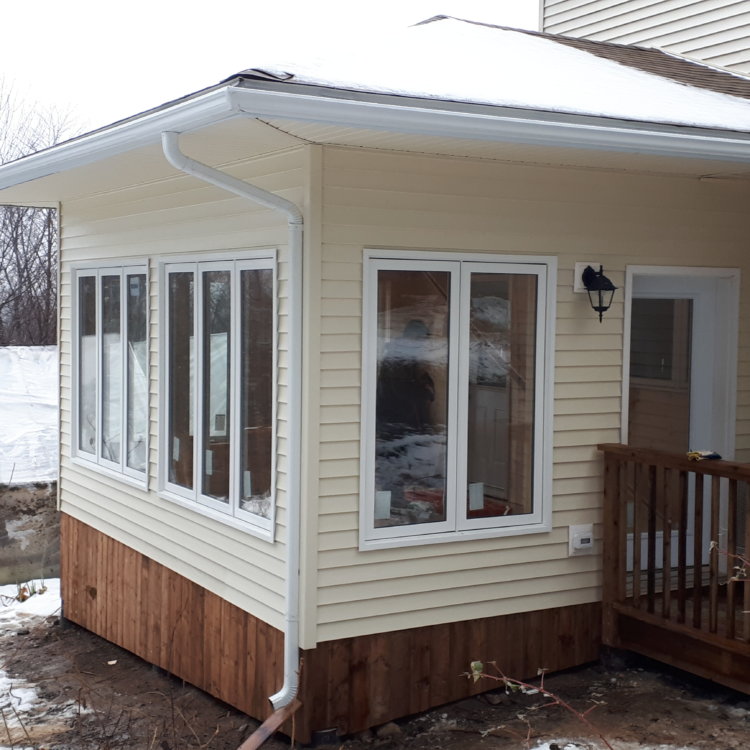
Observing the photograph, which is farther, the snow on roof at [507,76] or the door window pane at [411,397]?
the door window pane at [411,397]

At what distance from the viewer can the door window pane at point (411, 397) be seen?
18.1 feet

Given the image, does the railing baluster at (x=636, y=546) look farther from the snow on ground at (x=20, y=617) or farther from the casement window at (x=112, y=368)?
the snow on ground at (x=20, y=617)

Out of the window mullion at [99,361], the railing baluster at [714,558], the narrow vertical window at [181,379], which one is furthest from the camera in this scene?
the window mullion at [99,361]

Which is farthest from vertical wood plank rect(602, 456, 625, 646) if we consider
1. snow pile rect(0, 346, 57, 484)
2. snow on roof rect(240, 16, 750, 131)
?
snow pile rect(0, 346, 57, 484)

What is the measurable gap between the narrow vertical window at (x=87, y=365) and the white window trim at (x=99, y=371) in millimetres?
26

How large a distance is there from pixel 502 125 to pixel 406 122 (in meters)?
0.47

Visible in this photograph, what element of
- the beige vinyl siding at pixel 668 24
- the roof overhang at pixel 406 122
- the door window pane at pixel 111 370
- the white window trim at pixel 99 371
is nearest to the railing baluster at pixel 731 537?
the roof overhang at pixel 406 122

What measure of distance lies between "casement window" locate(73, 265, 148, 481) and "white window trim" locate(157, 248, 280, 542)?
0.33 metres

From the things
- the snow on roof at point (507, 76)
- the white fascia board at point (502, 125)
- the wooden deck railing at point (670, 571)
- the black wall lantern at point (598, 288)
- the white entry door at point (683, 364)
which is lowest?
the wooden deck railing at point (670, 571)

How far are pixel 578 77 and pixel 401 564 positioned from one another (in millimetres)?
2993

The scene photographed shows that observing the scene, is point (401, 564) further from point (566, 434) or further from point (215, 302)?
point (215, 302)

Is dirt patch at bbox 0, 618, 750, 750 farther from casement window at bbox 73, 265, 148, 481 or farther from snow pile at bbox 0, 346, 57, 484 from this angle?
snow pile at bbox 0, 346, 57, 484

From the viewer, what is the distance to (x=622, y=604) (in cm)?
600

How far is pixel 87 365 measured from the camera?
8367mm
